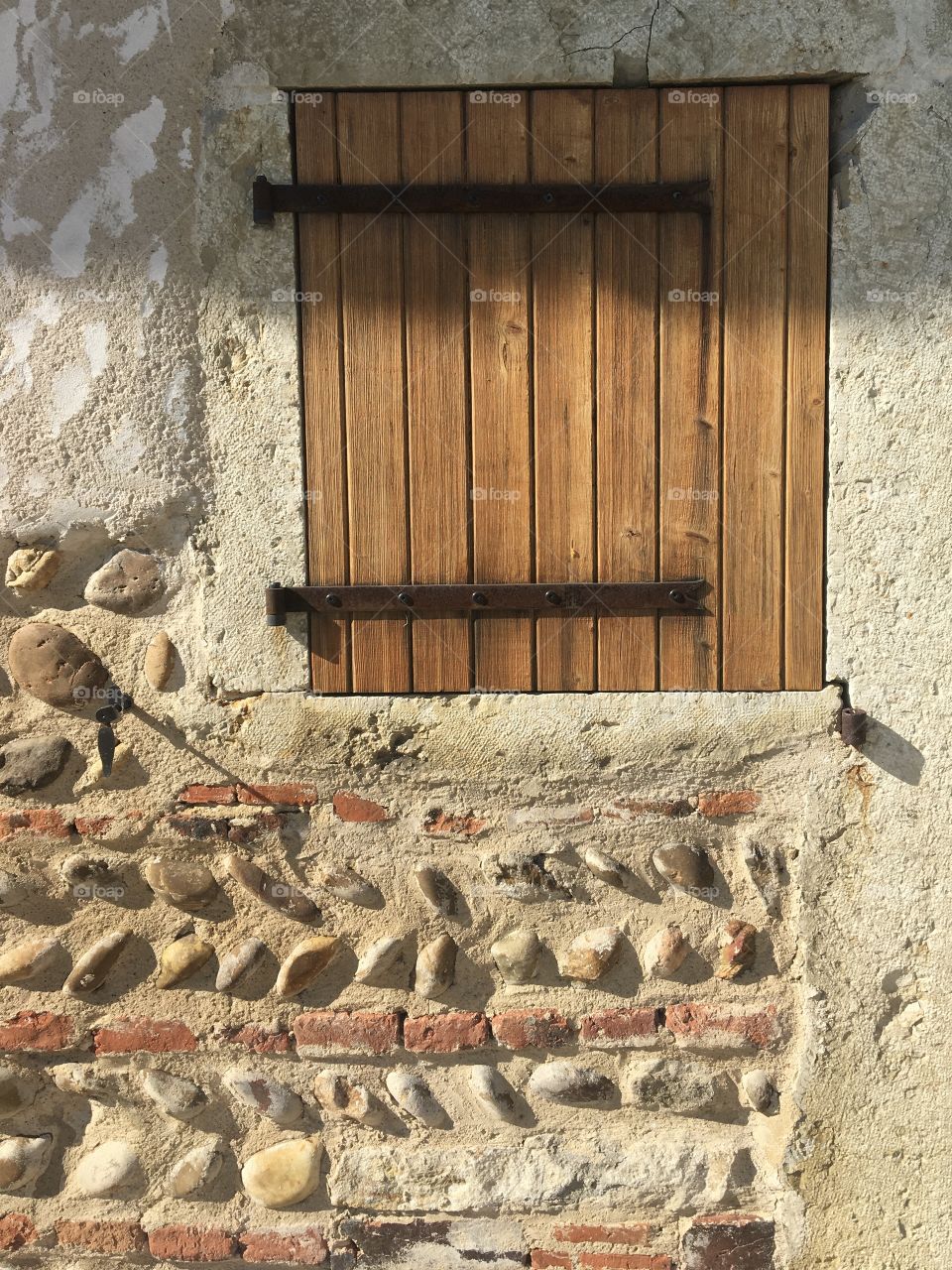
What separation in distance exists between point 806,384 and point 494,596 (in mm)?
827

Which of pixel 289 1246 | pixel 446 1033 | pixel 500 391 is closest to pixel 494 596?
pixel 500 391

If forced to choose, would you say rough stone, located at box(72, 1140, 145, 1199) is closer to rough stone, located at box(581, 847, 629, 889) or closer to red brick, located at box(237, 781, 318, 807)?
red brick, located at box(237, 781, 318, 807)

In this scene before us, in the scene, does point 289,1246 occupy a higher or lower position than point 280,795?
lower

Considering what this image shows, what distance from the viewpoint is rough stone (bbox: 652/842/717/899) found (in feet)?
7.06

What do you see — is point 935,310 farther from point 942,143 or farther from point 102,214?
point 102,214

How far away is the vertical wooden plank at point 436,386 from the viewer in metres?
2.09

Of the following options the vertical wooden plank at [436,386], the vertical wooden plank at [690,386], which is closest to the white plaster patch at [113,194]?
the vertical wooden plank at [436,386]

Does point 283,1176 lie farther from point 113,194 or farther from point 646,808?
point 113,194

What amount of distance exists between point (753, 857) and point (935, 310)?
1.26 meters

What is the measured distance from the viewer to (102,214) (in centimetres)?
210

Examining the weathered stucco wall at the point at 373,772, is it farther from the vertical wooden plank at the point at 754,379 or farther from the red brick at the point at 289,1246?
the vertical wooden plank at the point at 754,379

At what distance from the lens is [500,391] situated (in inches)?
84.3

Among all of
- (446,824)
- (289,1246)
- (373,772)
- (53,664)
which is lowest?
(289,1246)

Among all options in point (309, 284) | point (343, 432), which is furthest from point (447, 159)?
point (343, 432)
